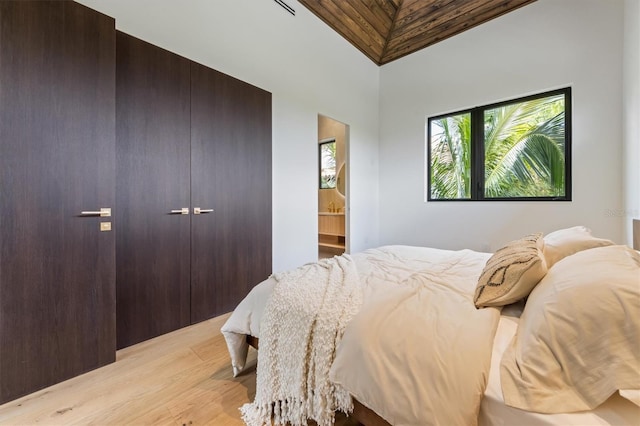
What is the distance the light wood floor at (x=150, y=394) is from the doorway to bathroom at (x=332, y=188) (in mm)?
Result: 3530

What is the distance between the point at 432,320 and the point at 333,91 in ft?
12.1

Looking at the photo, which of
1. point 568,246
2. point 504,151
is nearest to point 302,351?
point 568,246

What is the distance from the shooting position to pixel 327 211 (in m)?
5.88

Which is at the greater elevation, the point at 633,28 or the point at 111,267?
the point at 633,28

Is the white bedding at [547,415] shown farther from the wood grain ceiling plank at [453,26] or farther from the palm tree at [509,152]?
the wood grain ceiling plank at [453,26]

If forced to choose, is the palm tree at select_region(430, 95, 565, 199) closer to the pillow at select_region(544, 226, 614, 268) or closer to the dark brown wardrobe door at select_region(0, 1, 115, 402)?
the pillow at select_region(544, 226, 614, 268)

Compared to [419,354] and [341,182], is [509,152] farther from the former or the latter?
[419,354]

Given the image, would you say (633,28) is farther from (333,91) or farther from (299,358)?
(299,358)

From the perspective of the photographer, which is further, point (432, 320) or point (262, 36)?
point (262, 36)

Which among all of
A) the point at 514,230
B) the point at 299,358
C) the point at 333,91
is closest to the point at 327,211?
the point at 333,91

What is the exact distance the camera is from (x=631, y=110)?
7.43 ft

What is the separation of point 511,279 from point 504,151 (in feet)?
10.5

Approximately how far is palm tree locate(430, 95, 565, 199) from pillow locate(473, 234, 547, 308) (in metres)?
2.90

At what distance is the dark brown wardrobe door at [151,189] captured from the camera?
1.95 meters
